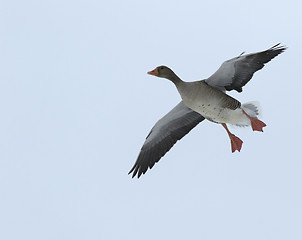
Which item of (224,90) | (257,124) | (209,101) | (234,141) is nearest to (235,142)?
(234,141)

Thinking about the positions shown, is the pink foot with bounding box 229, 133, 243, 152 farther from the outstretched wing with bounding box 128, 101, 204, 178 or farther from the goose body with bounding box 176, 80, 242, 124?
the goose body with bounding box 176, 80, 242, 124

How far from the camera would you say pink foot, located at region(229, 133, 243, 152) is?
11.3 meters

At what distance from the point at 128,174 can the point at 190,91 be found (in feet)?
8.55

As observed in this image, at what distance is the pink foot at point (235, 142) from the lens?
11.3m

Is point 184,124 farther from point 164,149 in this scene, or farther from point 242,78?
point 242,78

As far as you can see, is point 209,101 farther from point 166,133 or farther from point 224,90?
point 166,133

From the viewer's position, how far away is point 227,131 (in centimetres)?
1140

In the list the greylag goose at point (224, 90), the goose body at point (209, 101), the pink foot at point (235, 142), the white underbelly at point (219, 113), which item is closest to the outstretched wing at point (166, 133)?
the greylag goose at point (224, 90)

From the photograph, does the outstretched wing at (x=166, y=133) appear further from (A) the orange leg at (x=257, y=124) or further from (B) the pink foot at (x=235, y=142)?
(A) the orange leg at (x=257, y=124)

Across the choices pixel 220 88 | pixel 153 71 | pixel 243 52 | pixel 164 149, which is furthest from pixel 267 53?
pixel 164 149

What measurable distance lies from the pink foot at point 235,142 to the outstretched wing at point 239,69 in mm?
1451

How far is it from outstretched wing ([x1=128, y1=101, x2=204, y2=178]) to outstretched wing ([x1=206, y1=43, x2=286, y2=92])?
4.06 feet

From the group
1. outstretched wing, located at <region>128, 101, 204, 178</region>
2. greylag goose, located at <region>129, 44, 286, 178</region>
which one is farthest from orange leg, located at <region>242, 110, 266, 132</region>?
outstretched wing, located at <region>128, 101, 204, 178</region>

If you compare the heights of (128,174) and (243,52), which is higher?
(243,52)
